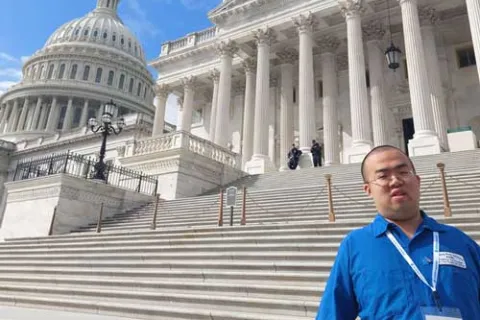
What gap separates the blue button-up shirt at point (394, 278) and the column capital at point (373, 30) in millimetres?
26582

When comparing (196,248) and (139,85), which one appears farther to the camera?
(139,85)

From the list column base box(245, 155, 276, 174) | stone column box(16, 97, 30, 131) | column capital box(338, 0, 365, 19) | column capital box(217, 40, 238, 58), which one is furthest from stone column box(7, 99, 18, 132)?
column capital box(338, 0, 365, 19)

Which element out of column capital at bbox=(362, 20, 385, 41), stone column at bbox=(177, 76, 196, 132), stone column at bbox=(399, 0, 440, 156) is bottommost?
stone column at bbox=(399, 0, 440, 156)

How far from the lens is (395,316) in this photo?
5.56 ft

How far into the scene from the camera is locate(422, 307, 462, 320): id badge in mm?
1615

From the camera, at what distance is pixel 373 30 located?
84.1ft

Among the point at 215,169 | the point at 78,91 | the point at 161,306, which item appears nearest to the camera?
the point at 161,306

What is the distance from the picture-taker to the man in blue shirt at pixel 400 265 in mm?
1693

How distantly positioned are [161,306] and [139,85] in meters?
91.6

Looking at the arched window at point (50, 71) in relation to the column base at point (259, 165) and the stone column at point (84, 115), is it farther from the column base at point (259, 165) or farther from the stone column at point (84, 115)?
the column base at point (259, 165)

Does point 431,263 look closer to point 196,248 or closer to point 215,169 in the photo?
point 196,248

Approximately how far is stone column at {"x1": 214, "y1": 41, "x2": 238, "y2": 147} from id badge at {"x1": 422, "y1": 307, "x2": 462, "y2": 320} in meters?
23.6

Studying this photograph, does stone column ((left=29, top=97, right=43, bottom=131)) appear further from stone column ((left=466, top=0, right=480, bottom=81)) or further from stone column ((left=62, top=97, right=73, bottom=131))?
stone column ((left=466, top=0, right=480, bottom=81))

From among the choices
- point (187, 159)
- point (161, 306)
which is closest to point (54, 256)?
point (161, 306)
